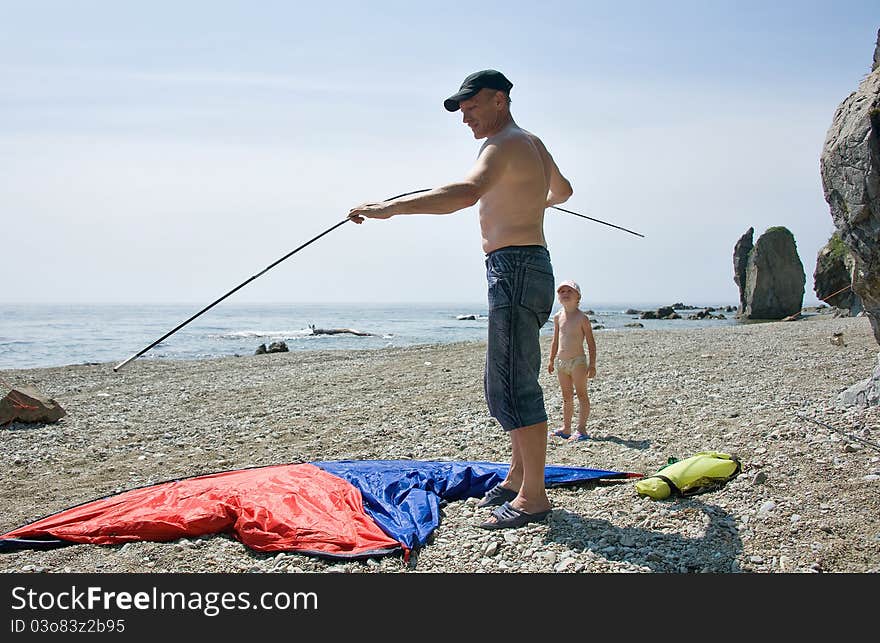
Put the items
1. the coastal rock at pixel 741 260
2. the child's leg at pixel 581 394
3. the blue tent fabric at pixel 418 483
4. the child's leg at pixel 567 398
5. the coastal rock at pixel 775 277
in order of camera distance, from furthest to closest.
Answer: the coastal rock at pixel 741 260 → the coastal rock at pixel 775 277 → the child's leg at pixel 567 398 → the child's leg at pixel 581 394 → the blue tent fabric at pixel 418 483

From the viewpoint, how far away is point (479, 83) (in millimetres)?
3840

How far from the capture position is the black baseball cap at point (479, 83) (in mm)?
3844

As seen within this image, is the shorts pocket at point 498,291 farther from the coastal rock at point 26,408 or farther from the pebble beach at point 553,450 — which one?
the coastal rock at point 26,408

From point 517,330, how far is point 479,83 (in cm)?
151

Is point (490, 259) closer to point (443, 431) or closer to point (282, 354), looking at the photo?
point (443, 431)

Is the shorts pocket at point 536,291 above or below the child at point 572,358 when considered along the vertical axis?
above

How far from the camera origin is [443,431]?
7.28 m

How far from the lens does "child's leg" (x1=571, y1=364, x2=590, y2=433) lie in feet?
21.7

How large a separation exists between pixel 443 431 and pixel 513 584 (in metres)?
4.26

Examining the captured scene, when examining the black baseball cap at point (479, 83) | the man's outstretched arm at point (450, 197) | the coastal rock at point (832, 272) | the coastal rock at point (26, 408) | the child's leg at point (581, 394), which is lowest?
the coastal rock at point (26, 408)

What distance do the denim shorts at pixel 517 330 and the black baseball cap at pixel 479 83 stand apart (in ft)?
3.14

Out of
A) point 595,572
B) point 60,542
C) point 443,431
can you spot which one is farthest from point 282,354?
point 595,572

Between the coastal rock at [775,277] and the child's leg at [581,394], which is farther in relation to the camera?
the coastal rock at [775,277]

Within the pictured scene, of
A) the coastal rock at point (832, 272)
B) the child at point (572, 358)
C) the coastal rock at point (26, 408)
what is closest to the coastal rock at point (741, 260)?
the coastal rock at point (832, 272)
